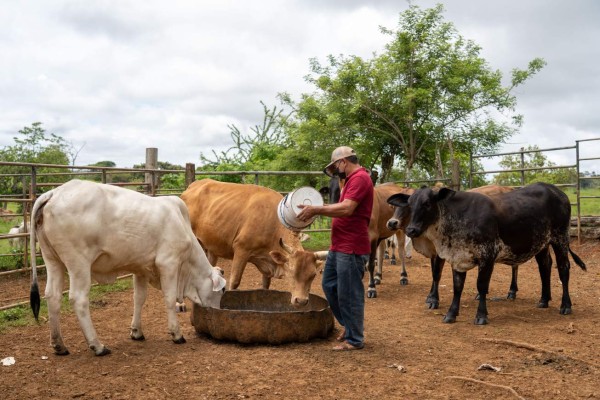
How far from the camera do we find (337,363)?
5535 mm

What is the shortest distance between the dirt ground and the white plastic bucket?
125cm

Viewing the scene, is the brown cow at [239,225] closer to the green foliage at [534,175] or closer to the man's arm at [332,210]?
the man's arm at [332,210]

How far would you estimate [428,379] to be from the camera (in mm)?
5121

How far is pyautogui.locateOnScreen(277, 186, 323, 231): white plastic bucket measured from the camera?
231 inches

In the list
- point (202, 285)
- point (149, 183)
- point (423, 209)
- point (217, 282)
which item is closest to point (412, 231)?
point (423, 209)

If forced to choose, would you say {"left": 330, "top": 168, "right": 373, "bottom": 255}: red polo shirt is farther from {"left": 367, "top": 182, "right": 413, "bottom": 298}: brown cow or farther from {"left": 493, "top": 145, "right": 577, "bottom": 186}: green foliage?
{"left": 493, "top": 145, "right": 577, "bottom": 186}: green foliage

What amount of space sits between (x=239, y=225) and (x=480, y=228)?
3092 millimetres

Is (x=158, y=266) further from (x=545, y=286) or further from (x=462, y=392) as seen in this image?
(x=545, y=286)

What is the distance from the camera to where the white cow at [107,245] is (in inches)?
218

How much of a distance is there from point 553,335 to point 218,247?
438 centimetres

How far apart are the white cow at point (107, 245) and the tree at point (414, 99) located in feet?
55.3

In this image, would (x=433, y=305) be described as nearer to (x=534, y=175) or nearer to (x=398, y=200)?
(x=398, y=200)

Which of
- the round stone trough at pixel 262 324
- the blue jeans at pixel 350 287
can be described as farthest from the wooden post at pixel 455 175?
the blue jeans at pixel 350 287

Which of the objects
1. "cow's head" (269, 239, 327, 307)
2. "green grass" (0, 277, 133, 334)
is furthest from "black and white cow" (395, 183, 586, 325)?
"green grass" (0, 277, 133, 334)
